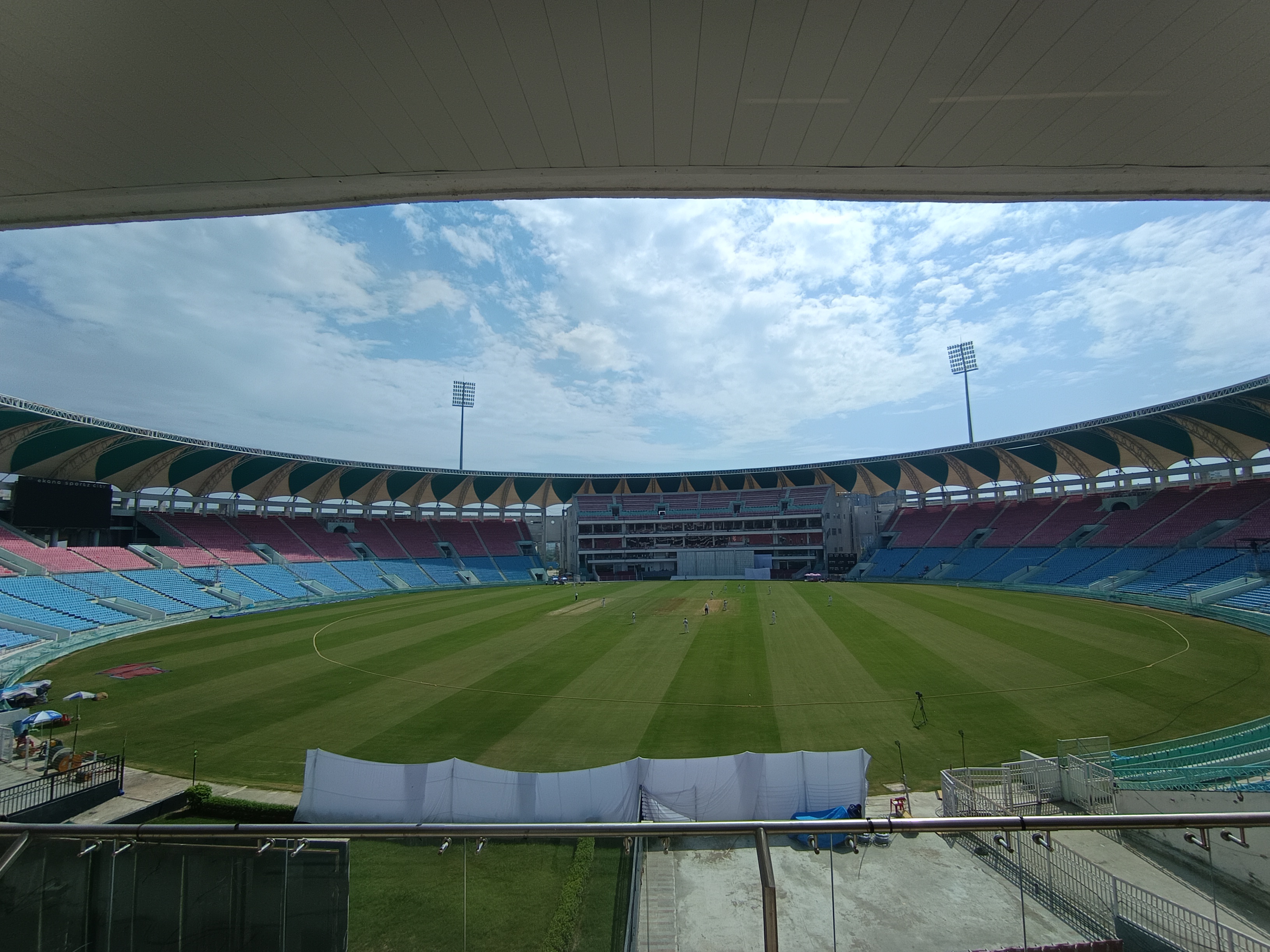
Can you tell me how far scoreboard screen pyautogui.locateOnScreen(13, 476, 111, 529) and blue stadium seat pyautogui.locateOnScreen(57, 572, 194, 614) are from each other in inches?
217

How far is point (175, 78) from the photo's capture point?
2.58 m

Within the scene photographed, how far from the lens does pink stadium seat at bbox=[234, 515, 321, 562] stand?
4959cm

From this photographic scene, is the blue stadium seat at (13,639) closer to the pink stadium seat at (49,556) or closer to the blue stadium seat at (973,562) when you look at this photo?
the pink stadium seat at (49,556)

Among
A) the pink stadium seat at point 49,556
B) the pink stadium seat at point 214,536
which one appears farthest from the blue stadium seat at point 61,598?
the pink stadium seat at point 214,536

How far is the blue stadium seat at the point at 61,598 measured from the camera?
29297 millimetres

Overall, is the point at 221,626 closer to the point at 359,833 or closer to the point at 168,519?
the point at 168,519

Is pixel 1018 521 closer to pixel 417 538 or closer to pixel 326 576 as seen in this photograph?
pixel 417 538

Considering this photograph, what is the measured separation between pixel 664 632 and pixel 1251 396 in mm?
36467

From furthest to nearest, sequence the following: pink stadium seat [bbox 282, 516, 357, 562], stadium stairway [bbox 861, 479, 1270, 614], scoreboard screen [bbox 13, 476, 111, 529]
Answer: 1. pink stadium seat [bbox 282, 516, 357, 562]
2. scoreboard screen [bbox 13, 476, 111, 529]
3. stadium stairway [bbox 861, 479, 1270, 614]

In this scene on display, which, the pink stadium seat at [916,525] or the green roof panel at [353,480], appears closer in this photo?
the green roof panel at [353,480]

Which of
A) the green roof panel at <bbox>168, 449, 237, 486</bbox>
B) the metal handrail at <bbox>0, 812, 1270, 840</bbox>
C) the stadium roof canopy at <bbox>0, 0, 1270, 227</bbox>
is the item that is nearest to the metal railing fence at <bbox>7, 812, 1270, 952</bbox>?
the metal handrail at <bbox>0, 812, 1270, 840</bbox>

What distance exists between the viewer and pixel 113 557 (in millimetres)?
38156

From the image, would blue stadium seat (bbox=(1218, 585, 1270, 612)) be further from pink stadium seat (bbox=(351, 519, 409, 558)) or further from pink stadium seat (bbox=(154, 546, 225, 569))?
pink stadium seat (bbox=(154, 546, 225, 569))

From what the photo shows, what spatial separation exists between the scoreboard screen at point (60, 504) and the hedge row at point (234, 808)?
38538 millimetres
